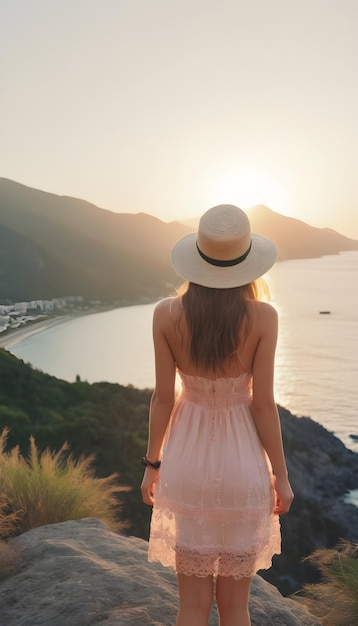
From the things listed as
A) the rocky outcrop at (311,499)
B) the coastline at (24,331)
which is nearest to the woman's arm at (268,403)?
the rocky outcrop at (311,499)

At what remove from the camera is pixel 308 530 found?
95.0 feet

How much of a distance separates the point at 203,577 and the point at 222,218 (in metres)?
1.28

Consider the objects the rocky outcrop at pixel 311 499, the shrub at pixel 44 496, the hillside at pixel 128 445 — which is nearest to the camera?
the shrub at pixel 44 496

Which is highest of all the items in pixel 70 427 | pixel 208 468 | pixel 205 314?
pixel 205 314

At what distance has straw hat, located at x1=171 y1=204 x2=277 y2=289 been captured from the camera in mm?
2094

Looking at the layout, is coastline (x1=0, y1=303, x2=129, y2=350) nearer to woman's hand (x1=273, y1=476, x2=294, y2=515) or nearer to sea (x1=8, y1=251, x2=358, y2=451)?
sea (x1=8, y1=251, x2=358, y2=451)

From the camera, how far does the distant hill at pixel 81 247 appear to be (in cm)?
10025

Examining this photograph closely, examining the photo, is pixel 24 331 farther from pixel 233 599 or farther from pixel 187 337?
pixel 187 337

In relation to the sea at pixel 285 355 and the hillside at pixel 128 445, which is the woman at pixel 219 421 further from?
the sea at pixel 285 355

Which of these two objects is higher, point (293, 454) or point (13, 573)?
point (13, 573)

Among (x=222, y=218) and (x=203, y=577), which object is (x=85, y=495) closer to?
(x=203, y=577)

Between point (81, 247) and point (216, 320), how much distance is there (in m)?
122

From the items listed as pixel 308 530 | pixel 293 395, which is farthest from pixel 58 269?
pixel 308 530

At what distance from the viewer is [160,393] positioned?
2221 millimetres
